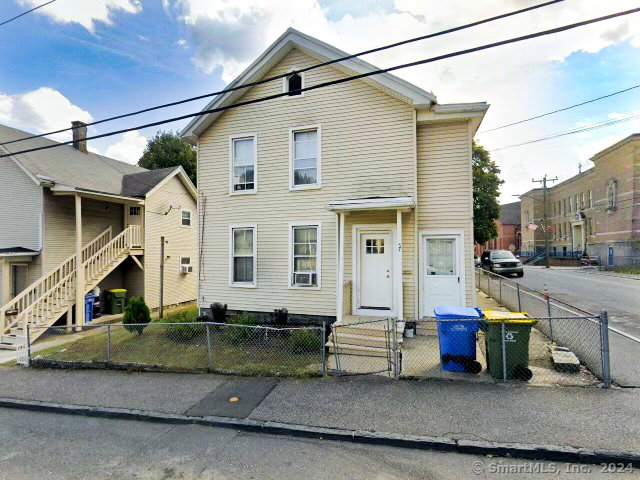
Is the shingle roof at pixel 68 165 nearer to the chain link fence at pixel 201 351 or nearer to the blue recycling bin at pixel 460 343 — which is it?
the chain link fence at pixel 201 351

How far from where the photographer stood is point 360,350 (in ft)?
23.0

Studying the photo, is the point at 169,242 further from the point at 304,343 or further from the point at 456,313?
the point at 456,313

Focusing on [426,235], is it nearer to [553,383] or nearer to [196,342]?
[553,383]

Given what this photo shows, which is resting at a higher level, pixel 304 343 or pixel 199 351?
pixel 304 343

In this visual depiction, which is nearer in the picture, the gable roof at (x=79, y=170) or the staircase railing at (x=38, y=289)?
the staircase railing at (x=38, y=289)

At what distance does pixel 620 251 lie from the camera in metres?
29.1

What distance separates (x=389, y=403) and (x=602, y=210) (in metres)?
40.2

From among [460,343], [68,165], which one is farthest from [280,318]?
[68,165]

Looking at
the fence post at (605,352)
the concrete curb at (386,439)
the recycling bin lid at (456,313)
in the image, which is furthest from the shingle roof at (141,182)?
the fence post at (605,352)

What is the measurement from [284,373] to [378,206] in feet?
14.1

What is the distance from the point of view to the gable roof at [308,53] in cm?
827

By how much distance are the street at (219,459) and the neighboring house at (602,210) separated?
112 ft

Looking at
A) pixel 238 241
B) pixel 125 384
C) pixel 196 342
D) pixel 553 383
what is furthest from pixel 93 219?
pixel 553 383

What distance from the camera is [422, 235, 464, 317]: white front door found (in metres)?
8.38
